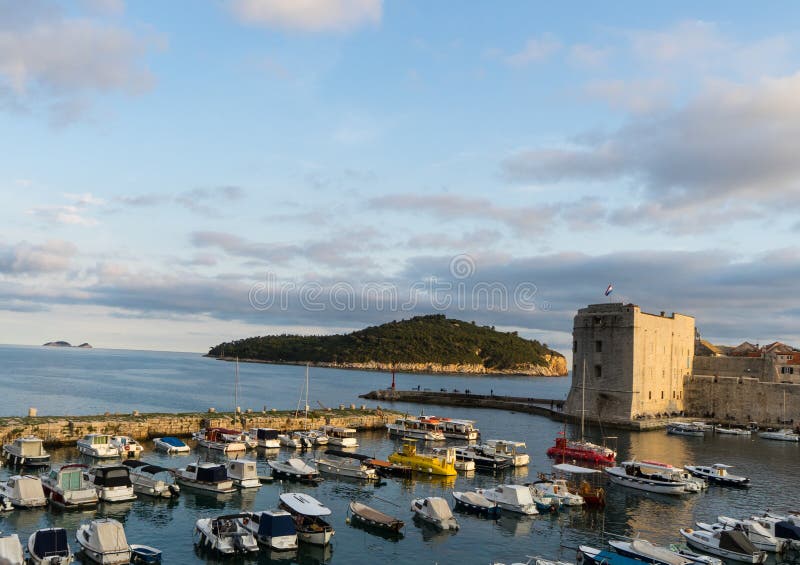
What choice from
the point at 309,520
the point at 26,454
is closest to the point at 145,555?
the point at 309,520

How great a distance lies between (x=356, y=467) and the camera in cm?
4475

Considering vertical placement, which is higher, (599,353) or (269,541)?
(599,353)

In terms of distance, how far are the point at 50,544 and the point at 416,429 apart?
46.7 m

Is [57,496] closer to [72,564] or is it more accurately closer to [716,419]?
[72,564]

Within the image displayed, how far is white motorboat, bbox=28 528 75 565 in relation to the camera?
24578 millimetres

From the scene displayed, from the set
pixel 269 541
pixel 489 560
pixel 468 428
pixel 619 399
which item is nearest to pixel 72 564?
pixel 269 541

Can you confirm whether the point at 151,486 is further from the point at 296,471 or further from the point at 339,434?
the point at 339,434

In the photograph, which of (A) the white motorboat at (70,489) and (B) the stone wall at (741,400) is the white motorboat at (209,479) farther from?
(B) the stone wall at (741,400)

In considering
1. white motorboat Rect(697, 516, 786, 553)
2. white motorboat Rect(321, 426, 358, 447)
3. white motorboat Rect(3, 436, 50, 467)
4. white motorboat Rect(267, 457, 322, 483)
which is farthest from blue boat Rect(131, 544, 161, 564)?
white motorboat Rect(321, 426, 358, 447)

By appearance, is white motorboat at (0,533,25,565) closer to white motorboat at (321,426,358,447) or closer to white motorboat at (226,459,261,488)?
white motorboat at (226,459,261,488)

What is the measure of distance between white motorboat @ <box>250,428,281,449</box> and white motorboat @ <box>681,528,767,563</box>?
1377 inches

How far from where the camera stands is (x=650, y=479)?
4425cm

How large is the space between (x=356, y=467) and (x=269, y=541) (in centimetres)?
1626

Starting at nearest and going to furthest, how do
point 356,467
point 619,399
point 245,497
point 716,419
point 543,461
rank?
point 245,497, point 356,467, point 543,461, point 619,399, point 716,419
